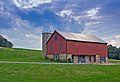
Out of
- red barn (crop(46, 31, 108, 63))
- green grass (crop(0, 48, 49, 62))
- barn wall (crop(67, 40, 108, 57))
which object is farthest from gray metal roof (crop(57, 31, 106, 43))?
green grass (crop(0, 48, 49, 62))

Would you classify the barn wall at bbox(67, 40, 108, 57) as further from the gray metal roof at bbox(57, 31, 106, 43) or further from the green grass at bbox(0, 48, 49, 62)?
the green grass at bbox(0, 48, 49, 62)

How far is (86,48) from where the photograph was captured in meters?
64.2

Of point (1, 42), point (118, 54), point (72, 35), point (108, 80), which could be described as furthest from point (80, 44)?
point (1, 42)

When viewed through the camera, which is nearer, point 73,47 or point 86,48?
point 73,47

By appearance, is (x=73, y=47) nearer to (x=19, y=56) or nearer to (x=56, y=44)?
(x=56, y=44)

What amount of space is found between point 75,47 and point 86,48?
4028mm

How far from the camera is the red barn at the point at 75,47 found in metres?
60.2

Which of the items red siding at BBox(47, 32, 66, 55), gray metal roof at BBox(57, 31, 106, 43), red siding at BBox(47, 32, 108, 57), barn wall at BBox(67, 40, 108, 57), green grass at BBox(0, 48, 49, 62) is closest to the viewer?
green grass at BBox(0, 48, 49, 62)

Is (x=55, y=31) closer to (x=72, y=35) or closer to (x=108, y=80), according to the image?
(x=72, y=35)

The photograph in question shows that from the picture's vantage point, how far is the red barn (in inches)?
2372

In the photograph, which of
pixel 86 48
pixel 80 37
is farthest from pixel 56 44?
pixel 86 48

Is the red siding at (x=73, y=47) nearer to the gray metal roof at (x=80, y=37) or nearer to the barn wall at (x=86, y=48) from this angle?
the barn wall at (x=86, y=48)

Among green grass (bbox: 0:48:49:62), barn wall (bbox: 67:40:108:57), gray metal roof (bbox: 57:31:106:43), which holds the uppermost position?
gray metal roof (bbox: 57:31:106:43)

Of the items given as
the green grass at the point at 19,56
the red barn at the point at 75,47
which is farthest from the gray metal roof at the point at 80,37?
the green grass at the point at 19,56
